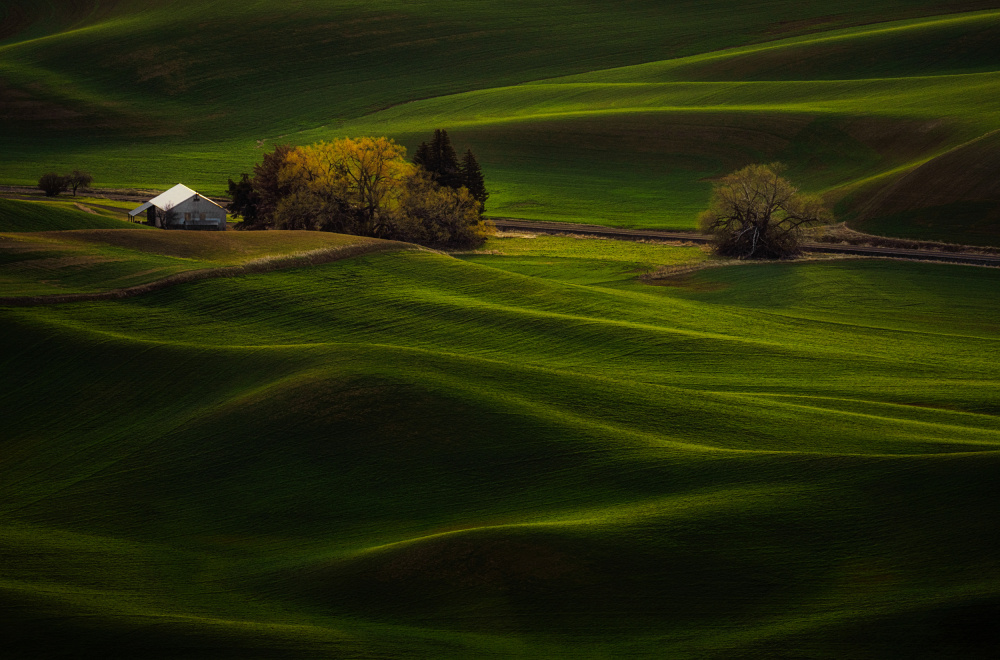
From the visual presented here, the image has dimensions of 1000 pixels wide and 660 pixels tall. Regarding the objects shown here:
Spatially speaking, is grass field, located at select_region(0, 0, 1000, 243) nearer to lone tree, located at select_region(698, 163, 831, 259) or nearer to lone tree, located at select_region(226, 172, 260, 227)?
lone tree, located at select_region(698, 163, 831, 259)

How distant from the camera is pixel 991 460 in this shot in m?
25.7

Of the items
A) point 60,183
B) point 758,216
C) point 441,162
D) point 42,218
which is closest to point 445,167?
point 441,162

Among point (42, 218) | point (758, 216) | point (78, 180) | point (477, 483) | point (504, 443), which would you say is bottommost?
point (477, 483)

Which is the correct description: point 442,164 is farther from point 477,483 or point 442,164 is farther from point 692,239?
point 477,483

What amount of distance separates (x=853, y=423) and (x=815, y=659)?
14990 millimetres

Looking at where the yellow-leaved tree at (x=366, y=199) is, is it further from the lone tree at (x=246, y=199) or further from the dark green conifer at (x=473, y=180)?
the lone tree at (x=246, y=199)

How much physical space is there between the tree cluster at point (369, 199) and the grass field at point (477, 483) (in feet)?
87.2

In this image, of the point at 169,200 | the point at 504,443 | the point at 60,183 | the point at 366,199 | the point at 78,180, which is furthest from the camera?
the point at 78,180

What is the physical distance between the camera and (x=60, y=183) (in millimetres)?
95875

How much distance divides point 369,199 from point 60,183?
37194 mm

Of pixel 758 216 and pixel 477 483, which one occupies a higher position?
pixel 758 216

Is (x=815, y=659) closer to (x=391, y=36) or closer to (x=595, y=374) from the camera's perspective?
(x=595, y=374)

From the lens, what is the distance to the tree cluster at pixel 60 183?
94812 mm

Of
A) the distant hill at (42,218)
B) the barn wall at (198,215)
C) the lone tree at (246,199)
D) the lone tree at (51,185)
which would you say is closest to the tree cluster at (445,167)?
the lone tree at (246,199)
